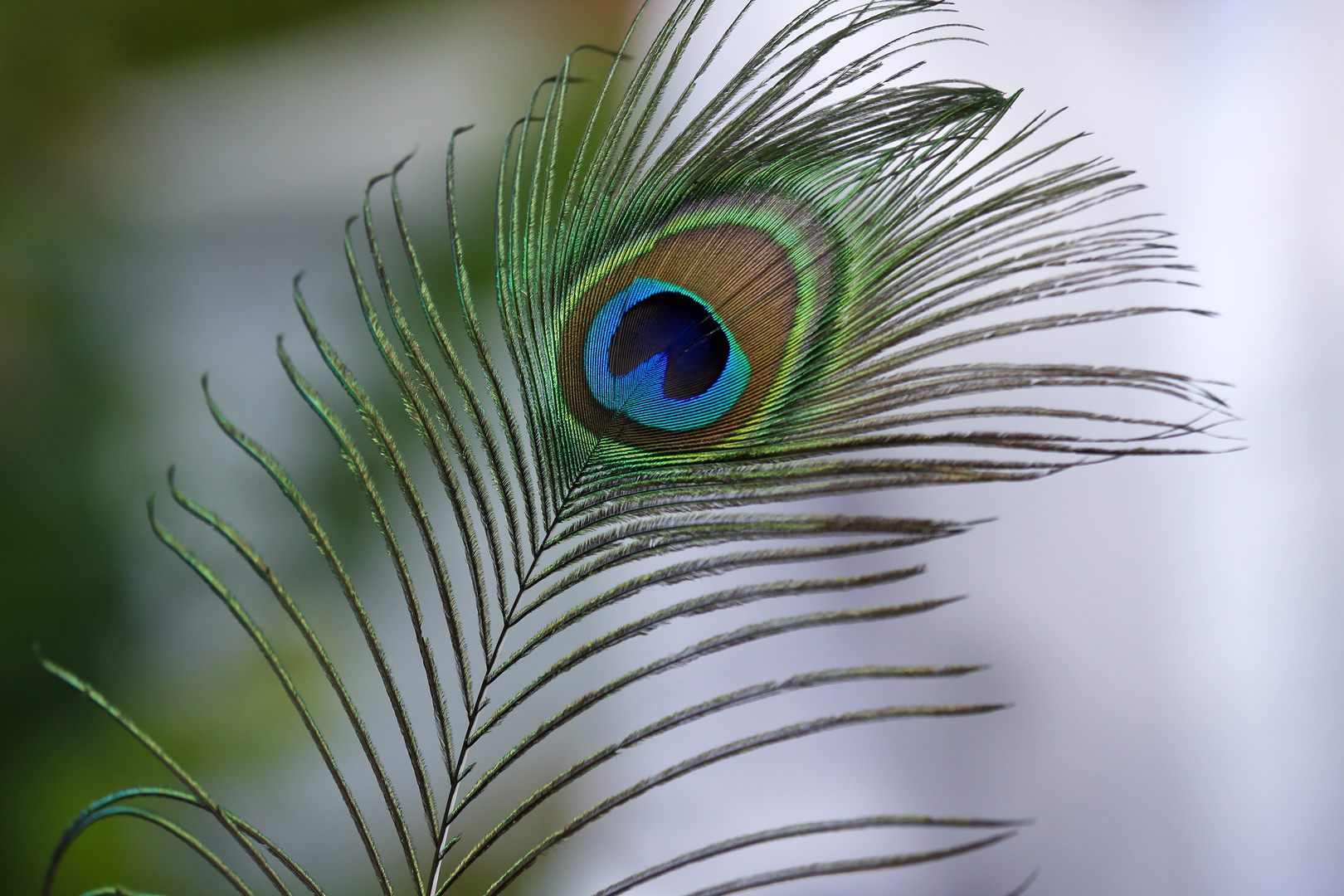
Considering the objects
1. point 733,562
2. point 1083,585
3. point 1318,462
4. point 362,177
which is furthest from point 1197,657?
point 362,177

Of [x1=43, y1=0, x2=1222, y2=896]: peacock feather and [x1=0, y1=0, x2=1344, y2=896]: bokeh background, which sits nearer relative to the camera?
[x1=43, y1=0, x2=1222, y2=896]: peacock feather

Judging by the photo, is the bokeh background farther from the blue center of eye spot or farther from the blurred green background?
the blue center of eye spot

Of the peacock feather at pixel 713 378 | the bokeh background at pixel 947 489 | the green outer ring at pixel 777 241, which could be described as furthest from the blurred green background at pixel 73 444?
the green outer ring at pixel 777 241

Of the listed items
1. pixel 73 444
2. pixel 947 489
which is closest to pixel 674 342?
pixel 947 489

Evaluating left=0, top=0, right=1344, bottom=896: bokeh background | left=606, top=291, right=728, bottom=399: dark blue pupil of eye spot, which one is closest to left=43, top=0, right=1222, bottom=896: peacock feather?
left=606, top=291, right=728, bottom=399: dark blue pupil of eye spot

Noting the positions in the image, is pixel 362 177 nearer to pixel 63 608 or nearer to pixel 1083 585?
pixel 63 608

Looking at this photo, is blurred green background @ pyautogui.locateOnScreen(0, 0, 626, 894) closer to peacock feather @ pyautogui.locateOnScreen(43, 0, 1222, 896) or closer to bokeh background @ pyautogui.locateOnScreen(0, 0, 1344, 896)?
bokeh background @ pyautogui.locateOnScreen(0, 0, 1344, 896)

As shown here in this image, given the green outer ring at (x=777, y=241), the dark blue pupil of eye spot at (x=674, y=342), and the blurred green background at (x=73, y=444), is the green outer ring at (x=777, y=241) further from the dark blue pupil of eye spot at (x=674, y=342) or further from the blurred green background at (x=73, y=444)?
the blurred green background at (x=73, y=444)
